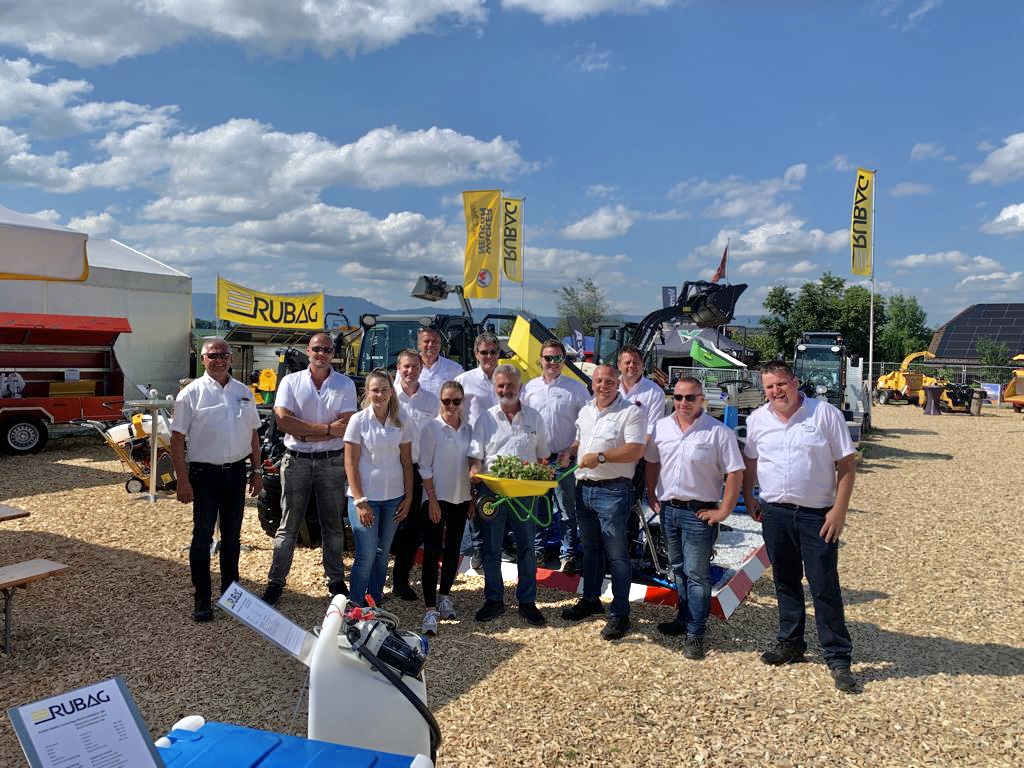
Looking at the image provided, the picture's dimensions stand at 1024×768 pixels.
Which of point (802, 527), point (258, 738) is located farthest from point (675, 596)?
point (258, 738)

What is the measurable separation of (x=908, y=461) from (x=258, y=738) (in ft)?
45.3

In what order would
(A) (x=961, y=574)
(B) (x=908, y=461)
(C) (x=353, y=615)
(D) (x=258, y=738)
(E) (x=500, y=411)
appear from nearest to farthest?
1. (D) (x=258, y=738)
2. (C) (x=353, y=615)
3. (E) (x=500, y=411)
4. (A) (x=961, y=574)
5. (B) (x=908, y=461)

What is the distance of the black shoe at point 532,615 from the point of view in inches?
185

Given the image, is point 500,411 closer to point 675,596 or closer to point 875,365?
point 675,596

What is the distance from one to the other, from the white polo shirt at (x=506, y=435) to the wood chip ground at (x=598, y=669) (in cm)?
114

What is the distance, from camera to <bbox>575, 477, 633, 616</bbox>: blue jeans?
4.43m

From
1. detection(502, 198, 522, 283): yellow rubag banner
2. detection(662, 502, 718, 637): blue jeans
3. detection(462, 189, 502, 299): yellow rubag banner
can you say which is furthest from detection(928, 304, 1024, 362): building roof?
detection(662, 502, 718, 637): blue jeans

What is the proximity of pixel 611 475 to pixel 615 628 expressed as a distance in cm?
98

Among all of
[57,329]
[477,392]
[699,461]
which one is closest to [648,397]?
[699,461]

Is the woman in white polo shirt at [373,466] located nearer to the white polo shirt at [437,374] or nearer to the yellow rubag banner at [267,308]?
the white polo shirt at [437,374]

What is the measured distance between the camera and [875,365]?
3316 centimetres

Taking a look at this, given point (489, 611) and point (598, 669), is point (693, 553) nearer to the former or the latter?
point (598, 669)

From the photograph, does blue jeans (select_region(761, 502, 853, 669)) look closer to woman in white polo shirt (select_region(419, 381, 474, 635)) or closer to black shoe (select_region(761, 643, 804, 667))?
black shoe (select_region(761, 643, 804, 667))

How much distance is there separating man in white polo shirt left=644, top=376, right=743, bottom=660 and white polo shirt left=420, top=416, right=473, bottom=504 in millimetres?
1247
